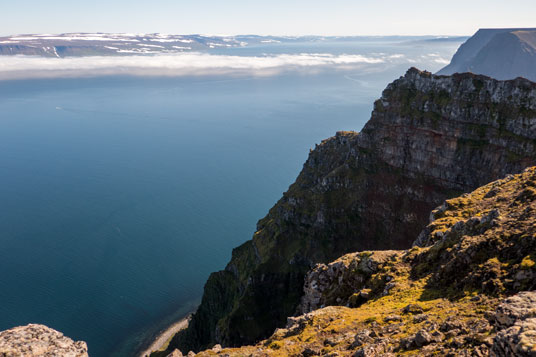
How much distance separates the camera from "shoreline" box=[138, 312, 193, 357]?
10989 cm

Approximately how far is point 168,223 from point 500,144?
143008 millimetres

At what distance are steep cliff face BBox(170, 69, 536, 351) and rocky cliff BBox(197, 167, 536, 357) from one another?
3847 cm

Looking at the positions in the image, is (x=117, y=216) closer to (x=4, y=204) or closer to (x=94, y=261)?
(x=94, y=261)

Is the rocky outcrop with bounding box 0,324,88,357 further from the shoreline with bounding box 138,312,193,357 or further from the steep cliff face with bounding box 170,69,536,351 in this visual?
the shoreline with bounding box 138,312,193,357

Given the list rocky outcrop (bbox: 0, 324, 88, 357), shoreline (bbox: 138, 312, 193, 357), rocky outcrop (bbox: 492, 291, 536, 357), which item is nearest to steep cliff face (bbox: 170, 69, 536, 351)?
shoreline (bbox: 138, 312, 193, 357)

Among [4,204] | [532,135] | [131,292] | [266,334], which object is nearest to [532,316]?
[532,135]

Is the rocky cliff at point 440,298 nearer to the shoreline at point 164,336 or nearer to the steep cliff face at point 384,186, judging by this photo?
the steep cliff face at point 384,186

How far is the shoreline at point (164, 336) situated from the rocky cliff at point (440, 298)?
274ft

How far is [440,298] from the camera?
99.1 ft

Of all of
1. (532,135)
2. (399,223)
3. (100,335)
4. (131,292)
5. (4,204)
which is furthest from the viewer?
(4,204)

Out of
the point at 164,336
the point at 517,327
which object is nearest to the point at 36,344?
the point at 517,327

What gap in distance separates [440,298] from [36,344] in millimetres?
34433

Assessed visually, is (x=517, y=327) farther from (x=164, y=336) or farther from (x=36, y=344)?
(x=164, y=336)

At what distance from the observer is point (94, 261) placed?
14625cm
